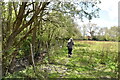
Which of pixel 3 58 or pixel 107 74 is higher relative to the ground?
pixel 3 58

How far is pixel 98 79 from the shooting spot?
7.19 meters

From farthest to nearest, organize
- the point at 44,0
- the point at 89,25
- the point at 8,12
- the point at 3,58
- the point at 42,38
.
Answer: the point at 89,25
the point at 42,38
the point at 8,12
the point at 44,0
the point at 3,58

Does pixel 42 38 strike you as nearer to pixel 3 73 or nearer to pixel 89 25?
pixel 3 73

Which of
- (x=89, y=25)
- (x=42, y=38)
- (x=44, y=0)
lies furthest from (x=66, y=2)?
(x=89, y=25)

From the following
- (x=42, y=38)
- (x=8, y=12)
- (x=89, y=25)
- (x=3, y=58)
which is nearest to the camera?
(x=3, y=58)

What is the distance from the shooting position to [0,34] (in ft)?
26.7

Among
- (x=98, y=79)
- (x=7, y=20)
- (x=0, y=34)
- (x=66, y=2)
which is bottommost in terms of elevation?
(x=98, y=79)

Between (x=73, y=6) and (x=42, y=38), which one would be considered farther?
(x=42, y=38)

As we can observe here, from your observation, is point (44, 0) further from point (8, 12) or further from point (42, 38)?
point (42, 38)

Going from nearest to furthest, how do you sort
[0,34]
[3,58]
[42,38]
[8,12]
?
[3,58] < [0,34] < [8,12] < [42,38]

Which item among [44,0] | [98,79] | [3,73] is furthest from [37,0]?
[98,79]

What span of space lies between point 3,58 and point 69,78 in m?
2.73

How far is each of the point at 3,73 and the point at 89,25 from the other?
57518 millimetres

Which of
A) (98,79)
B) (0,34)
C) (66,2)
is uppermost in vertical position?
(66,2)
